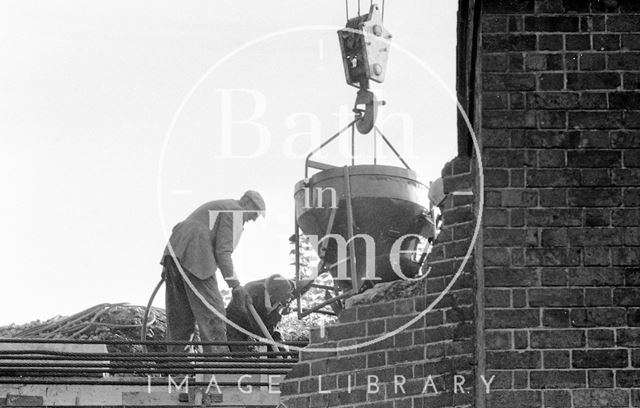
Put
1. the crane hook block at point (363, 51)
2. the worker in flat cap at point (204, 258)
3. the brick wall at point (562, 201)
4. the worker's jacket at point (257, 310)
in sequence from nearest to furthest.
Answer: the brick wall at point (562, 201)
the worker in flat cap at point (204, 258)
the worker's jacket at point (257, 310)
the crane hook block at point (363, 51)

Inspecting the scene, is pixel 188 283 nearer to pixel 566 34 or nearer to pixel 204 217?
pixel 204 217

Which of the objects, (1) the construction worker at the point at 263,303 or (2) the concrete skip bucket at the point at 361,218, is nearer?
(1) the construction worker at the point at 263,303

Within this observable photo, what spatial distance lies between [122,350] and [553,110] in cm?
785

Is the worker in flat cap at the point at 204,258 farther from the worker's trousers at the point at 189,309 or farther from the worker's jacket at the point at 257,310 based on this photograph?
the worker's jacket at the point at 257,310

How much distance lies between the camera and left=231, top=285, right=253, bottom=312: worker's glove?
39.5 ft

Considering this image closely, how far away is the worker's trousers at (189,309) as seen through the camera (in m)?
11.9

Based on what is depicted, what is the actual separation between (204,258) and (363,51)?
2498mm

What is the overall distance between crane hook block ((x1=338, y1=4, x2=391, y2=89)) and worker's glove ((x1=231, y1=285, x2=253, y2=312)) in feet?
7.49

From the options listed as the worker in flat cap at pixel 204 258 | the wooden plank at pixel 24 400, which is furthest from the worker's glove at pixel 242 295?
the wooden plank at pixel 24 400

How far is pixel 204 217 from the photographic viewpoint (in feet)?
39.8

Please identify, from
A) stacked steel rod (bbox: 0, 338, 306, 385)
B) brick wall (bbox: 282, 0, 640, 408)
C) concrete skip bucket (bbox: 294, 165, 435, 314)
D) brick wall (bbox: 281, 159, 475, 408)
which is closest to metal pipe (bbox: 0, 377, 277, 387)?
stacked steel rod (bbox: 0, 338, 306, 385)

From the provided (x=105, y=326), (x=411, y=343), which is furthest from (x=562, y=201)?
(x=105, y=326)

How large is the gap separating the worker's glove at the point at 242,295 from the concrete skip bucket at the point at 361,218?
48.2 inches

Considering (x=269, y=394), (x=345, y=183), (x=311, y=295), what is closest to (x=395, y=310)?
(x=269, y=394)
